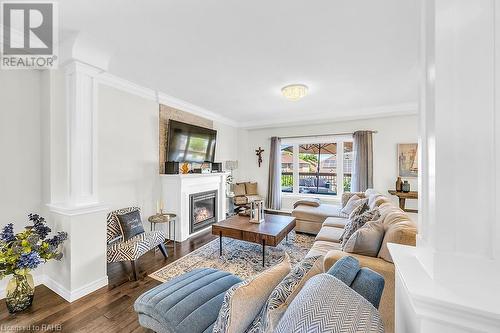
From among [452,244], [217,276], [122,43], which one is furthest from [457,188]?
[122,43]

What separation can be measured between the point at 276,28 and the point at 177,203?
2.99 meters

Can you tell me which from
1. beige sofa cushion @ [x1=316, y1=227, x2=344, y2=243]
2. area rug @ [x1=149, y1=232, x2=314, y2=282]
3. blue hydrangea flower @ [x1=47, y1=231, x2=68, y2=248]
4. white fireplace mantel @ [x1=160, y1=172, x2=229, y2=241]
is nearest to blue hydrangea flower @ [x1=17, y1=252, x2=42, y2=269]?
blue hydrangea flower @ [x1=47, y1=231, x2=68, y2=248]

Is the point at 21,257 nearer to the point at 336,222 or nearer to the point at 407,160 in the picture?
the point at 336,222

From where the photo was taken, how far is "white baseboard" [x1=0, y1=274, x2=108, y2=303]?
81.6 inches

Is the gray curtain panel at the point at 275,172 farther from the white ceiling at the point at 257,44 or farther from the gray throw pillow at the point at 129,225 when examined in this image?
the gray throw pillow at the point at 129,225

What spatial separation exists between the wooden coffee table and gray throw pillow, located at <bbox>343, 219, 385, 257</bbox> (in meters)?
1.01

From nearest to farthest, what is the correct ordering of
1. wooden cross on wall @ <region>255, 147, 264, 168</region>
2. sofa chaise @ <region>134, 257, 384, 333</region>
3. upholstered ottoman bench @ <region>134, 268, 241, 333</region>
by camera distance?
sofa chaise @ <region>134, 257, 384, 333</region> < upholstered ottoman bench @ <region>134, 268, 241, 333</region> < wooden cross on wall @ <region>255, 147, 264, 168</region>

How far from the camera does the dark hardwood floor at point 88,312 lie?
173 cm

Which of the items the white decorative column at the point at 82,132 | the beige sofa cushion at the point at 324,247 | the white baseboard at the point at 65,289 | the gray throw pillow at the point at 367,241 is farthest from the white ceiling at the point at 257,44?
the white baseboard at the point at 65,289

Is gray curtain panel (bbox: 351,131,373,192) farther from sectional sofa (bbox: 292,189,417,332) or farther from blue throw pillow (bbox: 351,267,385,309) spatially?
blue throw pillow (bbox: 351,267,385,309)

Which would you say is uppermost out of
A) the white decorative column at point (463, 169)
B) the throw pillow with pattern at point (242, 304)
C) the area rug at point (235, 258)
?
the white decorative column at point (463, 169)

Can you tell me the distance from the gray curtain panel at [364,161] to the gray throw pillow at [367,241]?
122 inches

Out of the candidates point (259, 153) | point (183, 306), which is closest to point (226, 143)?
point (259, 153)

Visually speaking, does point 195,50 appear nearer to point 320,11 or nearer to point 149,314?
point 320,11
